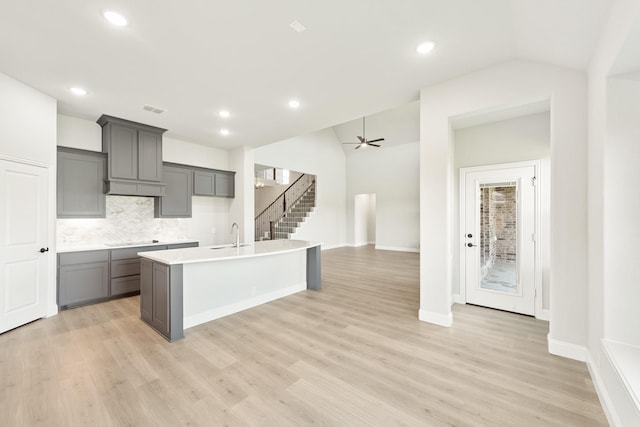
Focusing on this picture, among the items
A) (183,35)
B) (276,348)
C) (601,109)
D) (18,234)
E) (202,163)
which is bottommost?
(276,348)

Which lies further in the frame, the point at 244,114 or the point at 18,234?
the point at 244,114

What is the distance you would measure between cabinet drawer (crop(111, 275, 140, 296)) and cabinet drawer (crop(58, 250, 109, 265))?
16.4 inches

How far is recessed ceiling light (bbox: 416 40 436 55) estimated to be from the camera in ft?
8.46

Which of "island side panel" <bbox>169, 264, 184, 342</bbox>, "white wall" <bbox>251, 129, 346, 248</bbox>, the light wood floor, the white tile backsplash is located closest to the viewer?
the light wood floor

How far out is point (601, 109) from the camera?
→ 2064mm

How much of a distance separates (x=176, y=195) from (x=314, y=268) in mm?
3223

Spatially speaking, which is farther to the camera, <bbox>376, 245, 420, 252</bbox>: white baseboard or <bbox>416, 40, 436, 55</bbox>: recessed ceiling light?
<bbox>376, 245, 420, 252</bbox>: white baseboard

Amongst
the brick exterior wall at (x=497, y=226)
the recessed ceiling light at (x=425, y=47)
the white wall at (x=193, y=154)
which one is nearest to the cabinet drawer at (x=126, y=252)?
the white wall at (x=193, y=154)

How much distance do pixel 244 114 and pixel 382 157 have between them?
23.3 ft

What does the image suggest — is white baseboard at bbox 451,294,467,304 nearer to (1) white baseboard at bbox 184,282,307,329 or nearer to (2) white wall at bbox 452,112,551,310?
(2) white wall at bbox 452,112,551,310

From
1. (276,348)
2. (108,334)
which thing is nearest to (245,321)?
(276,348)

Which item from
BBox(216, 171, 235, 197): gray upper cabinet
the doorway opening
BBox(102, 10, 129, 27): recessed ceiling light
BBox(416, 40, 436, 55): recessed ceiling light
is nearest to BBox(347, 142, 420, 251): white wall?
the doorway opening

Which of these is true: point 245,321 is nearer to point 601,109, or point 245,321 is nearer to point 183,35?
point 183,35

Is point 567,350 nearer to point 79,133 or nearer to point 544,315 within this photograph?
point 544,315
